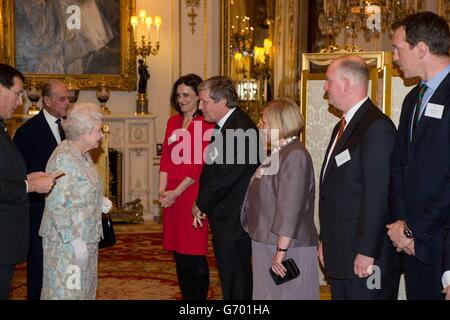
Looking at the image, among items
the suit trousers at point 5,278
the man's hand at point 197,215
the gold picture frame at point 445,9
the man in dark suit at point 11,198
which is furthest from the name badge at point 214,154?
the gold picture frame at point 445,9

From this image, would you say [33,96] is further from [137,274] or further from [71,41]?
[137,274]

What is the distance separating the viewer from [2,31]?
378 inches

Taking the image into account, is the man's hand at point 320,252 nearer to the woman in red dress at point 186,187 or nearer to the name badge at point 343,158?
the name badge at point 343,158

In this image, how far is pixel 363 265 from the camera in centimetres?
329

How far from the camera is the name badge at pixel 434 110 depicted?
10.0 ft

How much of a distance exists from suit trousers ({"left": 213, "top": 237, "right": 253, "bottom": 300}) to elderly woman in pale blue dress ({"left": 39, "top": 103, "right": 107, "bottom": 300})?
86cm

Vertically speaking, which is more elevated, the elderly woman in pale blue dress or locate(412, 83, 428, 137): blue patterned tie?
locate(412, 83, 428, 137): blue patterned tie

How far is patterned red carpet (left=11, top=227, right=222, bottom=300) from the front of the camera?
5.87m

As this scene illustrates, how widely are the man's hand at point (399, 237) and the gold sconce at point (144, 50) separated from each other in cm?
723

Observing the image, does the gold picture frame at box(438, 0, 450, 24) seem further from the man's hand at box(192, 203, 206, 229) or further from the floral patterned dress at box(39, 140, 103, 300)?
the floral patterned dress at box(39, 140, 103, 300)

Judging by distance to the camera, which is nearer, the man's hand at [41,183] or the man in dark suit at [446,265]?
the man in dark suit at [446,265]

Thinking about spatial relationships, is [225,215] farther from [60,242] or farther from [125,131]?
[125,131]

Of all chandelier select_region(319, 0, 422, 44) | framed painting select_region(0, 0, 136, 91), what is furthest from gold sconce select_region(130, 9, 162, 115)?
chandelier select_region(319, 0, 422, 44)

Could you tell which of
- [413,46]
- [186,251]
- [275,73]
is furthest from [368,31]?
[413,46]
